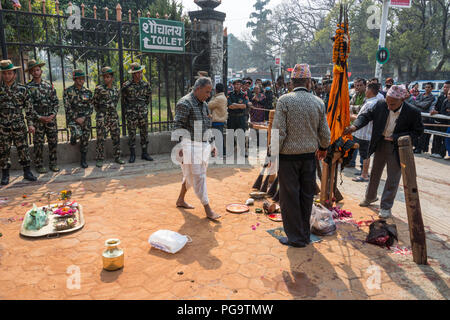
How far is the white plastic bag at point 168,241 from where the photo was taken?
149 inches

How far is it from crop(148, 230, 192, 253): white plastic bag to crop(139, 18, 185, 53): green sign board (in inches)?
206

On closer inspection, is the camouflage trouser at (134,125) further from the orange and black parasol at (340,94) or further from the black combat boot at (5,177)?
the orange and black parasol at (340,94)

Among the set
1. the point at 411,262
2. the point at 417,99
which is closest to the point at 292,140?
the point at 411,262

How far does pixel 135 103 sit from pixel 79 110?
1172 mm

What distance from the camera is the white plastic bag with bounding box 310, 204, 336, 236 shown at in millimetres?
4363

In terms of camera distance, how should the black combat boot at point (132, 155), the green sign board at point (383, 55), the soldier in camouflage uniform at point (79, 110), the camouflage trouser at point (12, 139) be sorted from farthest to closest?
the green sign board at point (383, 55) → the black combat boot at point (132, 155) → the soldier in camouflage uniform at point (79, 110) → the camouflage trouser at point (12, 139)

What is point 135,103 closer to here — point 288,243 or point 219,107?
point 219,107

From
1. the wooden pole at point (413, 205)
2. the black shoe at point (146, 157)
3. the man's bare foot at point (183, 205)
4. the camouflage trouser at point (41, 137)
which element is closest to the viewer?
the wooden pole at point (413, 205)

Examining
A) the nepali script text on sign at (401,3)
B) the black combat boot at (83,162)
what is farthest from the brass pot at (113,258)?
the nepali script text on sign at (401,3)

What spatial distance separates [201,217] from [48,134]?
3.89 metres

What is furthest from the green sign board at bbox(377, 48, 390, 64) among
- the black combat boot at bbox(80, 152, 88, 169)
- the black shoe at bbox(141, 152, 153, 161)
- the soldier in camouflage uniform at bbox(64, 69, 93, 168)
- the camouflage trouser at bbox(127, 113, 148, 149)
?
the black combat boot at bbox(80, 152, 88, 169)

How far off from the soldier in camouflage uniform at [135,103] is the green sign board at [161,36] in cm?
85

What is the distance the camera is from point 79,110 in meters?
7.03

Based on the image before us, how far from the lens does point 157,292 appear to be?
308cm
